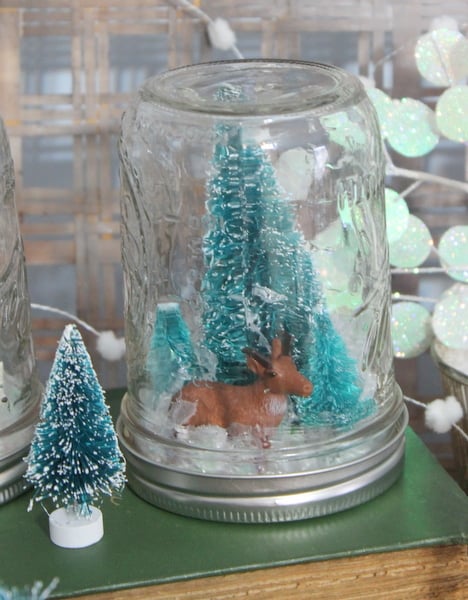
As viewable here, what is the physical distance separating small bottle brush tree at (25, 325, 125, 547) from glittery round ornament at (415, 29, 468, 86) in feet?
1.69

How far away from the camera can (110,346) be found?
46.1 inches

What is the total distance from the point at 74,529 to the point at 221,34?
1.84ft

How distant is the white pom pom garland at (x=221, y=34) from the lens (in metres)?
1.11

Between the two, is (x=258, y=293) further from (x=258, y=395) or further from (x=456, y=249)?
(x=456, y=249)

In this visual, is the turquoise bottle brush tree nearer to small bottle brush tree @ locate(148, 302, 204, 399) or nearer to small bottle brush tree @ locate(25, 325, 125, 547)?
small bottle brush tree @ locate(148, 302, 204, 399)

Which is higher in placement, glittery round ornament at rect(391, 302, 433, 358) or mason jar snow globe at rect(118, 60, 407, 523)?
mason jar snow globe at rect(118, 60, 407, 523)

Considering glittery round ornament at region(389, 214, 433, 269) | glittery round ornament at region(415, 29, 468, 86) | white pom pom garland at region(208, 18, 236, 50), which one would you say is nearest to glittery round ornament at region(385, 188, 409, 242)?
glittery round ornament at region(389, 214, 433, 269)

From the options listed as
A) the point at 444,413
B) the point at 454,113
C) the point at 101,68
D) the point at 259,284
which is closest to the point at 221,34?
the point at 101,68

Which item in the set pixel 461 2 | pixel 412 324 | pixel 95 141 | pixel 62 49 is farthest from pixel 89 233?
pixel 461 2

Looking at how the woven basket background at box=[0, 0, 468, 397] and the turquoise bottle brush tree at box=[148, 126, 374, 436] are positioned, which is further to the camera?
the woven basket background at box=[0, 0, 468, 397]

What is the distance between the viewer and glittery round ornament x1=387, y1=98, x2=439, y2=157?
3.58 feet

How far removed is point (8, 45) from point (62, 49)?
0.19ft

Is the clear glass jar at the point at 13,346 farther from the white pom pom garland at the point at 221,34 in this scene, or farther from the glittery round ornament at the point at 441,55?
the glittery round ornament at the point at 441,55

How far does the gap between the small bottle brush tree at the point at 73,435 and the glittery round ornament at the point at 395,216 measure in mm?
411
